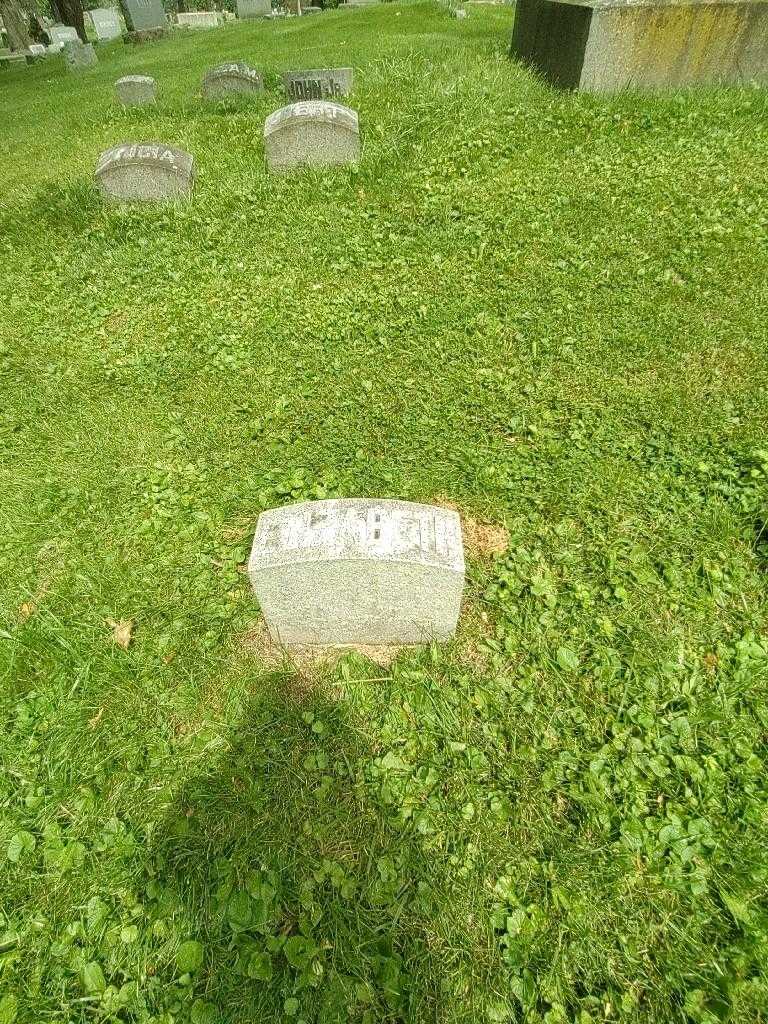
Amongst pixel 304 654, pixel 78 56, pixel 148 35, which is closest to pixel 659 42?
pixel 304 654

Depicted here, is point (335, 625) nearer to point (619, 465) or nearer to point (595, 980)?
point (595, 980)

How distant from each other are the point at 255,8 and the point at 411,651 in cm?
3017

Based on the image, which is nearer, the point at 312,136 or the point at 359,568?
the point at 359,568

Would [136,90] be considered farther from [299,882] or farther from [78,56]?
[299,882]

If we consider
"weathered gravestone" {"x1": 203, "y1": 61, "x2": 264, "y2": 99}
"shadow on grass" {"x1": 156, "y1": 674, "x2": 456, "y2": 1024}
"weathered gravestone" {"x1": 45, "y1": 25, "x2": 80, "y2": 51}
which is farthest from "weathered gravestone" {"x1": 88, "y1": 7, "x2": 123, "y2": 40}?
"shadow on grass" {"x1": 156, "y1": 674, "x2": 456, "y2": 1024}

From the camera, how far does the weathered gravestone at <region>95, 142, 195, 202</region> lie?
6.20 metres

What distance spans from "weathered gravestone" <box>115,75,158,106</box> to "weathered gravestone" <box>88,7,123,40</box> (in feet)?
52.6

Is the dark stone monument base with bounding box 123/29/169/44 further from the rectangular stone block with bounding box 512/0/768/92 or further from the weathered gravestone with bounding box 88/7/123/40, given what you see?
the rectangular stone block with bounding box 512/0/768/92

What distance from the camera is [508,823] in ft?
6.79

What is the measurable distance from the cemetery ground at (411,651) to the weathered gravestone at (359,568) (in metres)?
0.24

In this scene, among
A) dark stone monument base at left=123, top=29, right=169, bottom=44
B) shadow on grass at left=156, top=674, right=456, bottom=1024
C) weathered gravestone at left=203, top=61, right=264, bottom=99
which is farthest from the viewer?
dark stone monument base at left=123, top=29, right=169, bottom=44

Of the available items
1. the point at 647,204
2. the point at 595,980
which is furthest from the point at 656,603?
the point at 647,204

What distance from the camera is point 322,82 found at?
327 inches

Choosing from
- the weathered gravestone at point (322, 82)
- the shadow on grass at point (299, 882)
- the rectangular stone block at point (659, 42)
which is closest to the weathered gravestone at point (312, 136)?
the weathered gravestone at point (322, 82)
